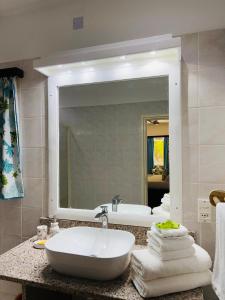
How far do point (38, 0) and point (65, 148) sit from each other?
1088mm

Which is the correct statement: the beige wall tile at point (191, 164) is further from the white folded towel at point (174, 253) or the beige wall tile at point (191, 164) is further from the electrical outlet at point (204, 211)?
the white folded towel at point (174, 253)

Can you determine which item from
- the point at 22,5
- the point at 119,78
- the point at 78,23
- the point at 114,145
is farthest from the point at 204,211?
the point at 22,5

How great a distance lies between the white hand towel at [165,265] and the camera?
94cm

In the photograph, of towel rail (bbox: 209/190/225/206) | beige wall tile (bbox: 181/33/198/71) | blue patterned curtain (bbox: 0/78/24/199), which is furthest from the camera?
blue patterned curtain (bbox: 0/78/24/199)

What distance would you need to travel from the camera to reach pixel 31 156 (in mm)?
1688

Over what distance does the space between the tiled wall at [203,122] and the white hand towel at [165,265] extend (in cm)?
35

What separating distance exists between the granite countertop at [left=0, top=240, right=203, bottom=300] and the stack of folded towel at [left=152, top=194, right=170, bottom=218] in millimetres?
432

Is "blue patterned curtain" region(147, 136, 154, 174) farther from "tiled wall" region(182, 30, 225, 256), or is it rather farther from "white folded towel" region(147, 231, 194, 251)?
"white folded towel" region(147, 231, 194, 251)

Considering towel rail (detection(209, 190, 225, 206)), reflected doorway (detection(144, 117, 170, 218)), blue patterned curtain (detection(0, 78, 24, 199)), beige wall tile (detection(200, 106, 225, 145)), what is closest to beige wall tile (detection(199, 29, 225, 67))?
beige wall tile (detection(200, 106, 225, 145))

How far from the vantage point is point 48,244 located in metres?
1.18

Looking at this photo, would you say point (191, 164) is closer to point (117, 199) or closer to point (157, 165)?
point (157, 165)

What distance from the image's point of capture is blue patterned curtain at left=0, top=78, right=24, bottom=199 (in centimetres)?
163

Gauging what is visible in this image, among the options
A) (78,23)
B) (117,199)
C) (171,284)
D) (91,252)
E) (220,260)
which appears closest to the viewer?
(171,284)

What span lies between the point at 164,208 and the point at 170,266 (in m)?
0.49
